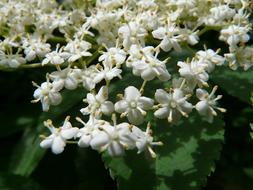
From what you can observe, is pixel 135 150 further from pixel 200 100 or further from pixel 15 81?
pixel 15 81

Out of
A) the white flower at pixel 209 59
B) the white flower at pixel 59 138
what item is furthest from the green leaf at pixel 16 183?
the white flower at pixel 209 59

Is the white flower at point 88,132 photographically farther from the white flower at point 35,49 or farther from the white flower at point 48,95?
the white flower at point 35,49

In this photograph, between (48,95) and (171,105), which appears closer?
(171,105)

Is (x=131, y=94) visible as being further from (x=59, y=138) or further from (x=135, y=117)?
(x=59, y=138)

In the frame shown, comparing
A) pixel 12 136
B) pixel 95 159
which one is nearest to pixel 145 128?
pixel 95 159

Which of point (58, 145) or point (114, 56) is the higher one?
point (114, 56)

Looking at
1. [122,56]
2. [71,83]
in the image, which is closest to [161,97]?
[122,56]
